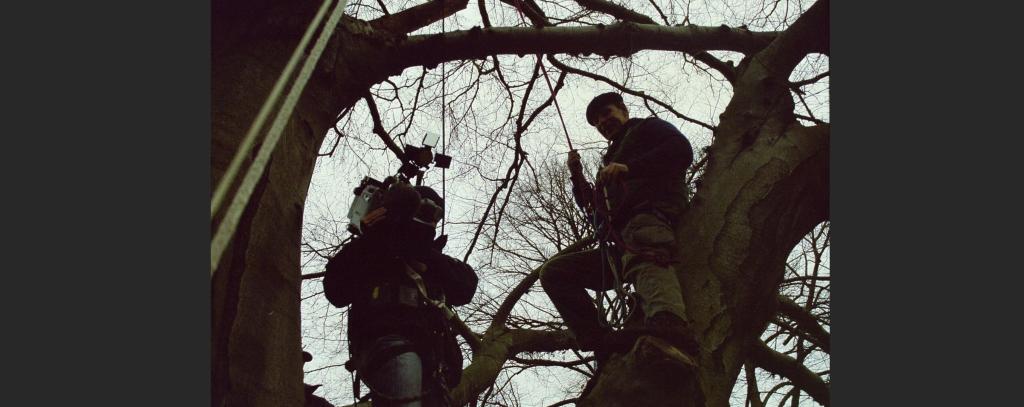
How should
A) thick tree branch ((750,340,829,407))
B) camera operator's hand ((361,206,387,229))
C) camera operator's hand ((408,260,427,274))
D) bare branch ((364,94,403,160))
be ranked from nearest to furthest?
1. camera operator's hand ((361,206,387,229))
2. camera operator's hand ((408,260,427,274))
3. bare branch ((364,94,403,160))
4. thick tree branch ((750,340,829,407))

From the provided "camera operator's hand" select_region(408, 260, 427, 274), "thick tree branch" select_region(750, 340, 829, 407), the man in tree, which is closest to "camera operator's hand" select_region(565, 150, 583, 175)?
the man in tree

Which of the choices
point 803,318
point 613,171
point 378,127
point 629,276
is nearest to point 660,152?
point 613,171

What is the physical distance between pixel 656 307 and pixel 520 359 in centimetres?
396

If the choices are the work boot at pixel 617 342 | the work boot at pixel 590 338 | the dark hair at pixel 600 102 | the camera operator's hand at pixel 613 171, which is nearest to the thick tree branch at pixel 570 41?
the dark hair at pixel 600 102

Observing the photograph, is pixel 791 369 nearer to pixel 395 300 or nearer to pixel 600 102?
pixel 600 102

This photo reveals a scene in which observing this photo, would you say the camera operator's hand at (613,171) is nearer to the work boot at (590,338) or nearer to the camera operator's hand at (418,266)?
the work boot at (590,338)

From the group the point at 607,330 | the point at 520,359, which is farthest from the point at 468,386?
the point at 607,330

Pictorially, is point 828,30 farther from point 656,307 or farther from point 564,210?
point 564,210

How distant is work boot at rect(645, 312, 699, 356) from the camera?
2705 mm

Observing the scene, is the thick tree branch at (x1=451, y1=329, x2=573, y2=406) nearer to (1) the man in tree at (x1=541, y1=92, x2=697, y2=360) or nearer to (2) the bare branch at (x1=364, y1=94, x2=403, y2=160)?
(2) the bare branch at (x1=364, y1=94, x2=403, y2=160)

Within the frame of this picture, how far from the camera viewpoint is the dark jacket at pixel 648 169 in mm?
3373

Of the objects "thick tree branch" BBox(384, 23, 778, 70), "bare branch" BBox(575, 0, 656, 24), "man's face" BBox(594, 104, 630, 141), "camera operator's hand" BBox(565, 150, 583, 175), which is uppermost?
"bare branch" BBox(575, 0, 656, 24)

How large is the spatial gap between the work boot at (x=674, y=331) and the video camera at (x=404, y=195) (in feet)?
2.88

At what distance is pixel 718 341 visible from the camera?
2.80m
